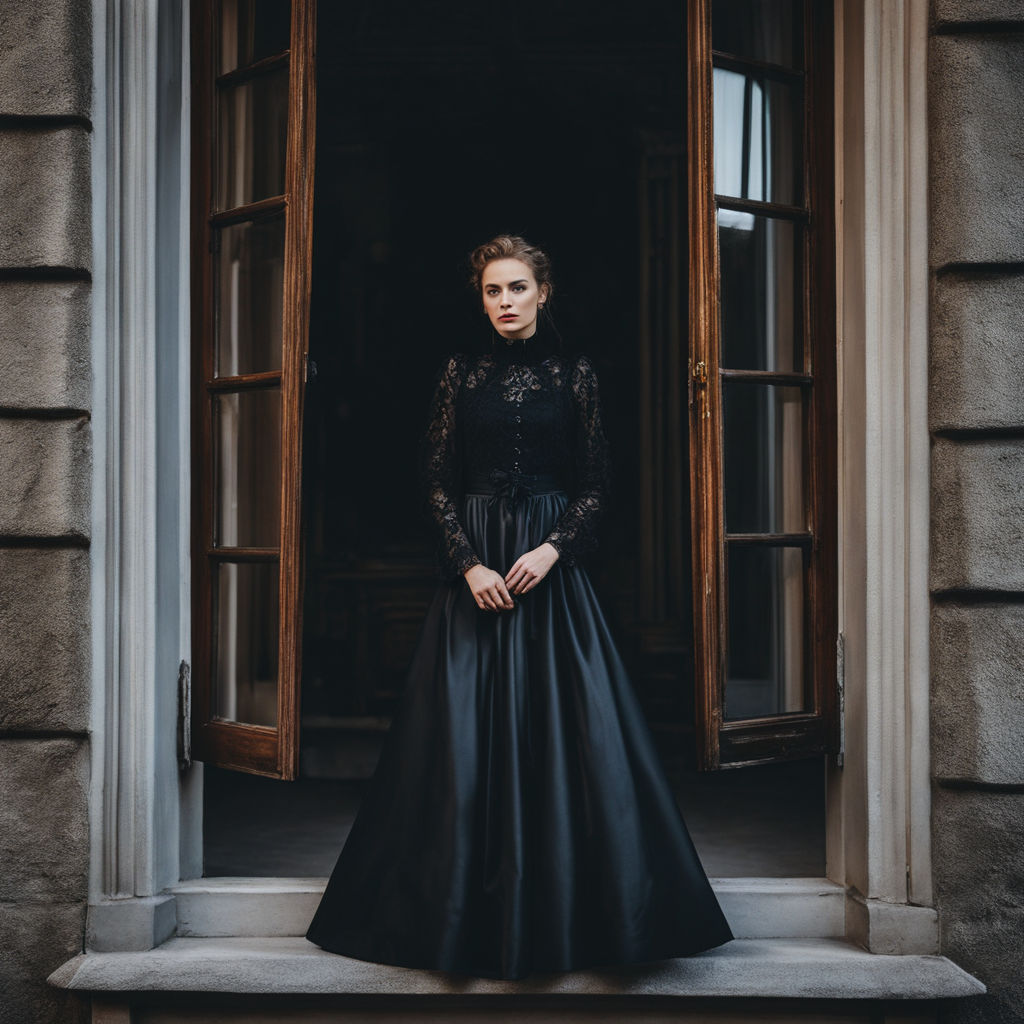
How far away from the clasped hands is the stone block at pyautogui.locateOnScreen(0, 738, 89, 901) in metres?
1.13

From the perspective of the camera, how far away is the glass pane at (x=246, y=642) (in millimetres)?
2961

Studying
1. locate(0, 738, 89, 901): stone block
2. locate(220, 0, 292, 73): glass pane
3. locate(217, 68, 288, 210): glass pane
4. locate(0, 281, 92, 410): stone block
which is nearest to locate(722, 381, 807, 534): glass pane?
locate(217, 68, 288, 210): glass pane

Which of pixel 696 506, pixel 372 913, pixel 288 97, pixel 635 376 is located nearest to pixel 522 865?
pixel 372 913

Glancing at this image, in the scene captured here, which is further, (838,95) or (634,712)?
(838,95)

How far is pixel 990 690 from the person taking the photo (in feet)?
8.61

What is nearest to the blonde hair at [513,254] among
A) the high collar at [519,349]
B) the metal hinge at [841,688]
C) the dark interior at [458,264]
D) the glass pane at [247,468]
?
the high collar at [519,349]

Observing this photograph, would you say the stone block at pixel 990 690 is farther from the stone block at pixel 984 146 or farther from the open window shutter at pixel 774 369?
the stone block at pixel 984 146

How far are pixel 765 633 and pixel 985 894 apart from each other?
85 centimetres

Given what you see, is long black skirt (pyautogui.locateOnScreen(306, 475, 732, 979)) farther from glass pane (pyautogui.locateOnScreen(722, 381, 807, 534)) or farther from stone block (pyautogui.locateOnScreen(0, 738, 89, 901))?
stone block (pyautogui.locateOnScreen(0, 738, 89, 901))

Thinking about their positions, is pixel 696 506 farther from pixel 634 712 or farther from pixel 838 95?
pixel 838 95

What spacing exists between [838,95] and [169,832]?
2.82 meters

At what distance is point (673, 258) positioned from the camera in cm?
557

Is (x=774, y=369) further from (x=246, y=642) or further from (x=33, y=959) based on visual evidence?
(x=33, y=959)

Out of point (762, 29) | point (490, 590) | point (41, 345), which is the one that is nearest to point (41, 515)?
point (41, 345)
